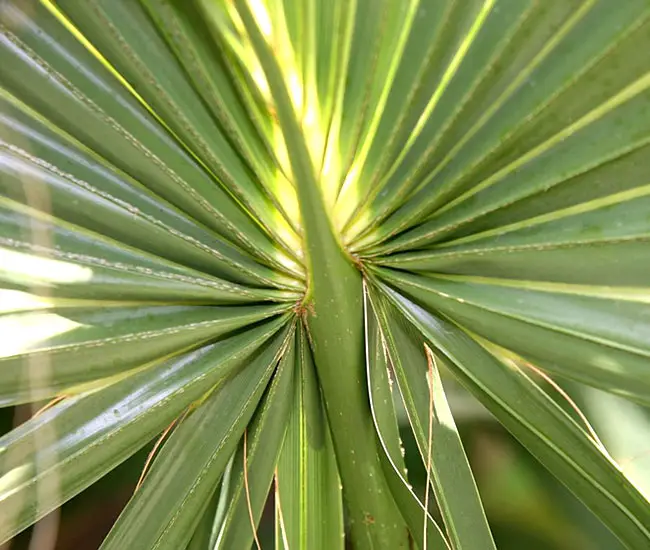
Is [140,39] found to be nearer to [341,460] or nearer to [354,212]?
[354,212]

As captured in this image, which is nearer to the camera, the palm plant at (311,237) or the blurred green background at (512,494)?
the palm plant at (311,237)

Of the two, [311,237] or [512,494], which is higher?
[311,237]

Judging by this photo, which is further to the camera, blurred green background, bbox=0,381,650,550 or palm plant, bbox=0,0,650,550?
blurred green background, bbox=0,381,650,550

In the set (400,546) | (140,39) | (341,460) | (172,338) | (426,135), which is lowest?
(400,546)

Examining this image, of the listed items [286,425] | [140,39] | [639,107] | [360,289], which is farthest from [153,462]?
[639,107]

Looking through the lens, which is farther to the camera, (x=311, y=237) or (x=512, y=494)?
(x=512, y=494)

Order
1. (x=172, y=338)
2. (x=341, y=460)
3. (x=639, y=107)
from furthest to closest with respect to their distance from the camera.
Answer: (x=341, y=460) → (x=172, y=338) → (x=639, y=107)

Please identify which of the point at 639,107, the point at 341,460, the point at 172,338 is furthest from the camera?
the point at 341,460

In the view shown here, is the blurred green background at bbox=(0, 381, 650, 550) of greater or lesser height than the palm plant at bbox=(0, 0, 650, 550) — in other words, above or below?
below
